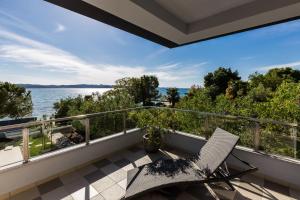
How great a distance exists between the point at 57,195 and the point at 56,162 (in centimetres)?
63

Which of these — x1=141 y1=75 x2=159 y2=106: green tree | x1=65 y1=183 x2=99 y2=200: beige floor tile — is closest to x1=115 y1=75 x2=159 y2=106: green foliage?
x1=141 y1=75 x2=159 y2=106: green tree

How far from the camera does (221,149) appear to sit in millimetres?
2611

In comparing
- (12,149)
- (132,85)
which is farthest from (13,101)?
(12,149)

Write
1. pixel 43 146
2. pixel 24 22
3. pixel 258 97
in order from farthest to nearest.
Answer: pixel 258 97
pixel 24 22
pixel 43 146

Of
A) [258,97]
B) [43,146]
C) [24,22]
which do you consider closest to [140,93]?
[258,97]

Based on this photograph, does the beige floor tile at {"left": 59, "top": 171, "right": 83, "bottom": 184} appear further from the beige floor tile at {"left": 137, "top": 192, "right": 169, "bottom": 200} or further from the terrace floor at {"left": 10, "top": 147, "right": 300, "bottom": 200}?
the beige floor tile at {"left": 137, "top": 192, "right": 169, "bottom": 200}

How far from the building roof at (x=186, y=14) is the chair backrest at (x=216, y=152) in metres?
1.88

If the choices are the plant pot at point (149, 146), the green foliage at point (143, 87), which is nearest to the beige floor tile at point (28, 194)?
the plant pot at point (149, 146)

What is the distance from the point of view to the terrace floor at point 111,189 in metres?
2.52

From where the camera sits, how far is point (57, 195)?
2.56m

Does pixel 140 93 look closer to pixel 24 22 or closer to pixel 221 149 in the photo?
pixel 24 22

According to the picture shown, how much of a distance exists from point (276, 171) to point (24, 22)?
26.2 ft

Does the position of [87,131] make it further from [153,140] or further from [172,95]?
[172,95]

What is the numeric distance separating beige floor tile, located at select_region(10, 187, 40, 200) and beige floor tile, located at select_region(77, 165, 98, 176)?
2.38 ft
